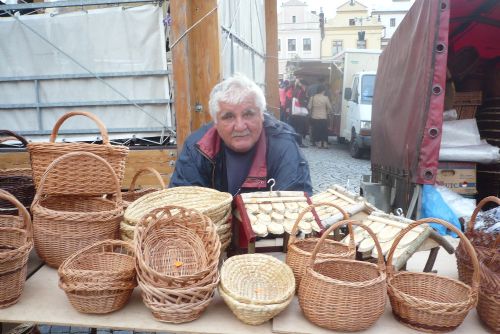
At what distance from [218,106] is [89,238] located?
1.08 m

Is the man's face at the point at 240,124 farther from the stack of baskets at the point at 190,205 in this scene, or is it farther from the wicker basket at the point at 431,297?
the wicker basket at the point at 431,297

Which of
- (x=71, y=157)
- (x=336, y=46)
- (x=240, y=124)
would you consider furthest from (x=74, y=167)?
(x=336, y=46)

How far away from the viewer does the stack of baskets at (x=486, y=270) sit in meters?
1.38

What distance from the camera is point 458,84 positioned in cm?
502

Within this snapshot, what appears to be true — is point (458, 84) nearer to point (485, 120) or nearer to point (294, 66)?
point (485, 120)

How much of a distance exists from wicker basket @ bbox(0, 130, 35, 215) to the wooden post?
717cm

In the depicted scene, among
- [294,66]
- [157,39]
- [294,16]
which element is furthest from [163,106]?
[294,16]

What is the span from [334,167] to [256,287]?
23.7 ft

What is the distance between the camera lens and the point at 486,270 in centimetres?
148

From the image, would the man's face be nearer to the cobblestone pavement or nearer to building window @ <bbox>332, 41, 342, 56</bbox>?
the cobblestone pavement

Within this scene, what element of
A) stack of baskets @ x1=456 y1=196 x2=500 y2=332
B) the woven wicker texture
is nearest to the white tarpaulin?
the woven wicker texture

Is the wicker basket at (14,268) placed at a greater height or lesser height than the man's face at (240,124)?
lesser

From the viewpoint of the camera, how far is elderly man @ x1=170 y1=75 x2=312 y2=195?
240cm

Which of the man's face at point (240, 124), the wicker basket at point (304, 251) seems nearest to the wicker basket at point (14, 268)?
the wicker basket at point (304, 251)
